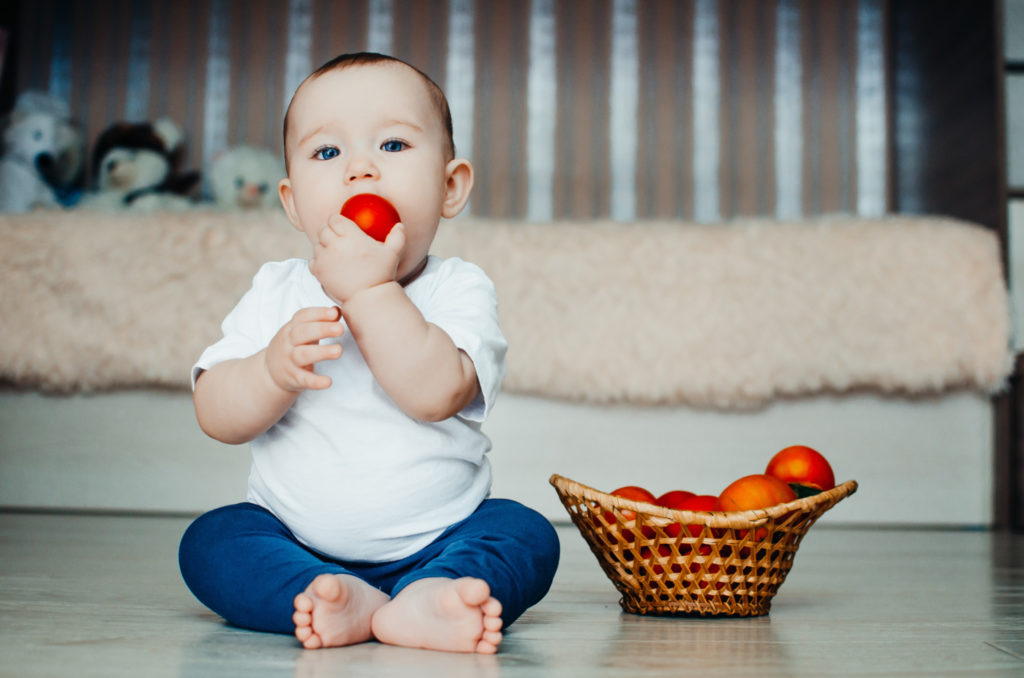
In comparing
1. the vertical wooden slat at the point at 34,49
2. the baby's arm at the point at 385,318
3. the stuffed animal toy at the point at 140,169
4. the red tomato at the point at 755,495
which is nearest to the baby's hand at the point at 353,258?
the baby's arm at the point at 385,318

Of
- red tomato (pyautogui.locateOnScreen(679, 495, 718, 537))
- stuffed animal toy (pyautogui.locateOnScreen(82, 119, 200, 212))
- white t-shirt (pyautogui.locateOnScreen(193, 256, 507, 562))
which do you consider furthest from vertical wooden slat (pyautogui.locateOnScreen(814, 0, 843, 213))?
white t-shirt (pyautogui.locateOnScreen(193, 256, 507, 562))

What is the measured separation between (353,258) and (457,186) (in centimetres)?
18

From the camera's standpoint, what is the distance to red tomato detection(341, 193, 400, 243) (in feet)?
2.13

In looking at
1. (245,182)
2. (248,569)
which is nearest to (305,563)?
(248,569)

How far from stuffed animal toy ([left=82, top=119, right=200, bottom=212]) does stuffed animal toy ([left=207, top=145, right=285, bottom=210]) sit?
0.30ft

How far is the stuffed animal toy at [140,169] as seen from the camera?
2326mm

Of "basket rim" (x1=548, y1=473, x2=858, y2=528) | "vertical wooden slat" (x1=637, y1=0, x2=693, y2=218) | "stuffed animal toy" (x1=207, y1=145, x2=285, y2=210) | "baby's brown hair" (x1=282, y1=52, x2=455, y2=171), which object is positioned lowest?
"basket rim" (x1=548, y1=473, x2=858, y2=528)

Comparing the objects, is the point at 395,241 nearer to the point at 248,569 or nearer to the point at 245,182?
the point at 248,569

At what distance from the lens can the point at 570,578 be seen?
3.25ft

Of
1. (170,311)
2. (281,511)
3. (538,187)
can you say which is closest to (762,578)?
(281,511)

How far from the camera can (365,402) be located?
2.30ft

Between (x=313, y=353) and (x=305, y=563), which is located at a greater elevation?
(x=313, y=353)

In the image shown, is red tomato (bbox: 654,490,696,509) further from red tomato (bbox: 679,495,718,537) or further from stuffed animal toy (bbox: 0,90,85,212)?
stuffed animal toy (bbox: 0,90,85,212)

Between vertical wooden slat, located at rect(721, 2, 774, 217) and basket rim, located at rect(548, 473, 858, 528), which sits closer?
A: basket rim, located at rect(548, 473, 858, 528)
